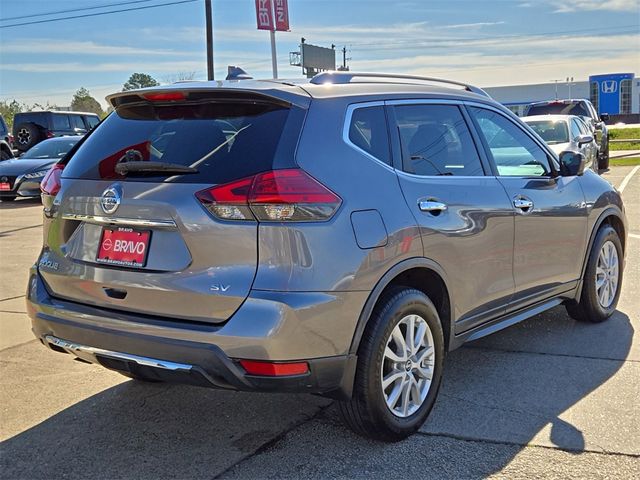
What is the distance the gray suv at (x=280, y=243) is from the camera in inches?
121

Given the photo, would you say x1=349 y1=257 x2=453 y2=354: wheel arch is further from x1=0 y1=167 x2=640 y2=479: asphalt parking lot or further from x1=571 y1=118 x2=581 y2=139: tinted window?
x1=571 y1=118 x2=581 y2=139: tinted window

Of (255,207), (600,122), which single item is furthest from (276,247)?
(600,122)

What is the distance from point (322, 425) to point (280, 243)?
1252 mm

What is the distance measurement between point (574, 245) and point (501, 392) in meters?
1.47

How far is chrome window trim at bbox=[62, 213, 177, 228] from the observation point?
126 inches

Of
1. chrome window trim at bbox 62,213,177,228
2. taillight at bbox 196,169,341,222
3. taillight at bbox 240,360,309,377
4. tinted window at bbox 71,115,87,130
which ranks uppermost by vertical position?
tinted window at bbox 71,115,87,130

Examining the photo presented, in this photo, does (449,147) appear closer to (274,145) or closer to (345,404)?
(274,145)

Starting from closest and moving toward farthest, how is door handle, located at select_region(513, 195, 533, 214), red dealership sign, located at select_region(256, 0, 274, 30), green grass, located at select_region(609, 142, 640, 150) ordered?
door handle, located at select_region(513, 195, 533, 214)
red dealership sign, located at select_region(256, 0, 274, 30)
green grass, located at select_region(609, 142, 640, 150)

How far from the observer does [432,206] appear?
375 cm

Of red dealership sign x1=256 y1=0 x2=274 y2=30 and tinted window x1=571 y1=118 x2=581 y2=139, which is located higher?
red dealership sign x1=256 y1=0 x2=274 y2=30

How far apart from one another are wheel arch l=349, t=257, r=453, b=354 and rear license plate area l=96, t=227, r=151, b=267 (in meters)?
1.04

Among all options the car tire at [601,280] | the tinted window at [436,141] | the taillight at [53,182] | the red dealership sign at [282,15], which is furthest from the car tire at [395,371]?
the red dealership sign at [282,15]

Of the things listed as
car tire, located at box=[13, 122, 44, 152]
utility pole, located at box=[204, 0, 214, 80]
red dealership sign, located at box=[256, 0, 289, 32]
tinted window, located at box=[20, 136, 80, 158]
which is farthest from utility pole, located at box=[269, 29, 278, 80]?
tinted window, located at box=[20, 136, 80, 158]

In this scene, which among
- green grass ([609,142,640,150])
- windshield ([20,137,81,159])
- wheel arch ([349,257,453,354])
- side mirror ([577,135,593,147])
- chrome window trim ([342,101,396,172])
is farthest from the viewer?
green grass ([609,142,640,150])
